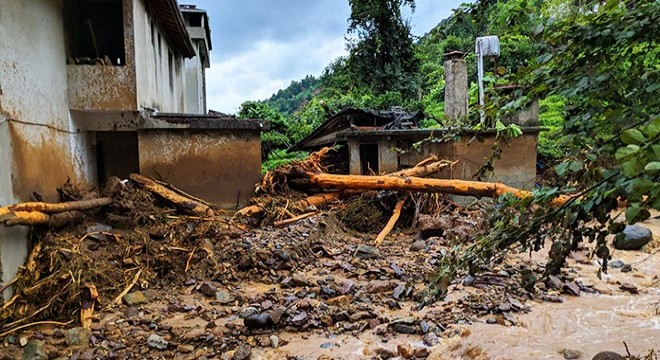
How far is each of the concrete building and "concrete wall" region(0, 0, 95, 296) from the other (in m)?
0.01

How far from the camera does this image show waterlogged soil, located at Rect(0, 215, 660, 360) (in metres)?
4.28

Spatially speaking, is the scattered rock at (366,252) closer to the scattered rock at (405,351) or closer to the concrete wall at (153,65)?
the scattered rock at (405,351)

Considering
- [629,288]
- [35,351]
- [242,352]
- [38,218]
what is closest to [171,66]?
[38,218]

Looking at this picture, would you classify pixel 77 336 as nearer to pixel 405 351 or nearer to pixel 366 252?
pixel 405 351

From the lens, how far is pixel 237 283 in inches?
249

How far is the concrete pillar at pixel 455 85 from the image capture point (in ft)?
39.9

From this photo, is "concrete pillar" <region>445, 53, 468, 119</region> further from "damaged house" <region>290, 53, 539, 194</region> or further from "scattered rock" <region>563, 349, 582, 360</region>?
"scattered rock" <region>563, 349, 582, 360</region>

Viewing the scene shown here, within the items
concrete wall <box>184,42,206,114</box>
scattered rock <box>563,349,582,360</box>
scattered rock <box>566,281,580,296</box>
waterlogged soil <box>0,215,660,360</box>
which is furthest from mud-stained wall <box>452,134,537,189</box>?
concrete wall <box>184,42,206,114</box>

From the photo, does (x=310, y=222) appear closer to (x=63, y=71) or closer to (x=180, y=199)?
(x=180, y=199)

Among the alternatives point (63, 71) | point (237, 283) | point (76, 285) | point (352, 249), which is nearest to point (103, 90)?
point (63, 71)

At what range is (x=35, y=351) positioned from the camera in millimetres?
4152

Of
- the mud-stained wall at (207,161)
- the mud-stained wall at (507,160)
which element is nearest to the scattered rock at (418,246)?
the mud-stained wall at (507,160)

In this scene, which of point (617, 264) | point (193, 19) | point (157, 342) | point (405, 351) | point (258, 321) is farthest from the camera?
point (193, 19)

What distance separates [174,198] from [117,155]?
253 centimetres
